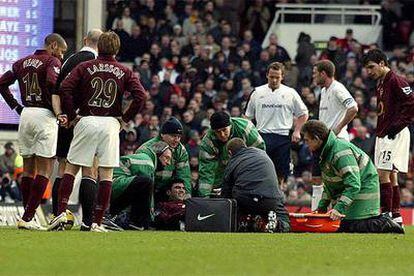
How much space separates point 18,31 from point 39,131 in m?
4.97

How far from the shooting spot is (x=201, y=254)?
13.6 metres

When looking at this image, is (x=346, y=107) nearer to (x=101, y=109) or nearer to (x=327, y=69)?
(x=327, y=69)

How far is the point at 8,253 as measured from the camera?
1347 centimetres

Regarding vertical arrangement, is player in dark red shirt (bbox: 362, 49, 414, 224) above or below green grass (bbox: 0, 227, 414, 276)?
above

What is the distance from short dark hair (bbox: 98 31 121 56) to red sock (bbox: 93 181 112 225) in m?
1.47

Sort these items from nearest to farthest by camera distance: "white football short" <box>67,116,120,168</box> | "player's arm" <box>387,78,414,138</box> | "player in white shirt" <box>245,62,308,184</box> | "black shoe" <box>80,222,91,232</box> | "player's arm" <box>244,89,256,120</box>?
"white football short" <box>67,116,120,168</box> < "black shoe" <box>80,222,91,232</box> < "player's arm" <box>387,78,414,138</box> < "player in white shirt" <box>245,62,308,184</box> < "player's arm" <box>244,89,256,120</box>

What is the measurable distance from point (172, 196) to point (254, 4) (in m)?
19.1

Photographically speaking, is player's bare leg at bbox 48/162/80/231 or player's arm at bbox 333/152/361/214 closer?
player's bare leg at bbox 48/162/80/231

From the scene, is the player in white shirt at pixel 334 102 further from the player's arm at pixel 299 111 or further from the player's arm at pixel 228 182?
the player's arm at pixel 228 182

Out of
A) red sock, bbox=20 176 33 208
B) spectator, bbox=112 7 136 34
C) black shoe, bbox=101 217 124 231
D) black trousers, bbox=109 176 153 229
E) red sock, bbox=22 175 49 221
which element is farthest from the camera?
spectator, bbox=112 7 136 34

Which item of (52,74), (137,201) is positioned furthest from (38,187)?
(137,201)

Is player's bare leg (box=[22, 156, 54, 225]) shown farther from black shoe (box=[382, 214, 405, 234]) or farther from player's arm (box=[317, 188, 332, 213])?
black shoe (box=[382, 214, 405, 234])

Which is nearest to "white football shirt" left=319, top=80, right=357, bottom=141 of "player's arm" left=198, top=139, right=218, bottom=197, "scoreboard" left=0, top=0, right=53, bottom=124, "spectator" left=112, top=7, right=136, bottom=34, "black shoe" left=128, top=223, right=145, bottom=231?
Result: "player's arm" left=198, top=139, right=218, bottom=197

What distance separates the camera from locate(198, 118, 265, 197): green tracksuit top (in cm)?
1916
